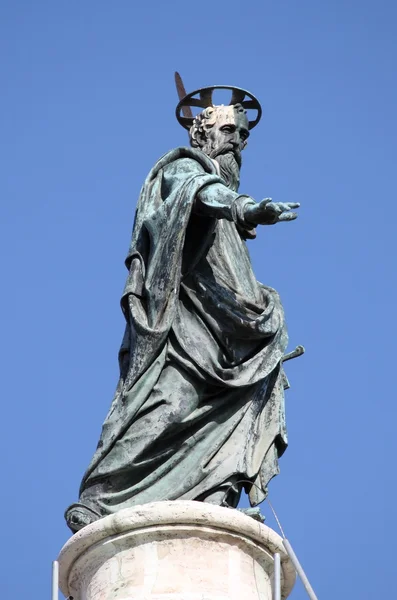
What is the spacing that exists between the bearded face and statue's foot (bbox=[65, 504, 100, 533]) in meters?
2.93

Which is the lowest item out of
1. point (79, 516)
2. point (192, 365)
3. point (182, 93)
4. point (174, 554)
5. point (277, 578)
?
point (277, 578)

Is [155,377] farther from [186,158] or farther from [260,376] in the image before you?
[186,158]

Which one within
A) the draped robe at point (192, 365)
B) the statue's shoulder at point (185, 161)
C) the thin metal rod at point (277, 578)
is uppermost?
the statue's shoulder at point (185, 161)

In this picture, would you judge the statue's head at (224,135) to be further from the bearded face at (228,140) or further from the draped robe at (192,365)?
the draped robe at (192,365)

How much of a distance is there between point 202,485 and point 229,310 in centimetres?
128

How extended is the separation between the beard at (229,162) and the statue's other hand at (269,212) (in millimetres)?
1461

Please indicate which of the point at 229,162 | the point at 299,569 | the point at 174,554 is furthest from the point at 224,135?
the point at 299,569

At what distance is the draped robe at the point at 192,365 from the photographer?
10430 millimetres

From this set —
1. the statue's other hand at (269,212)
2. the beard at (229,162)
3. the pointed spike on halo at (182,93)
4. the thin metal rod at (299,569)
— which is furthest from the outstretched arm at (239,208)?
the thin metal rod at (299,569)

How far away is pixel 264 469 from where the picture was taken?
35.7 feet

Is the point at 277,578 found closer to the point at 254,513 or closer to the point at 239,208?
the point at 254,513

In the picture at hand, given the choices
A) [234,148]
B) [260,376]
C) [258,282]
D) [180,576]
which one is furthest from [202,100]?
[180,576]

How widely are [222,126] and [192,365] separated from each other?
228 cm

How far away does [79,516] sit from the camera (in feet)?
33.4
